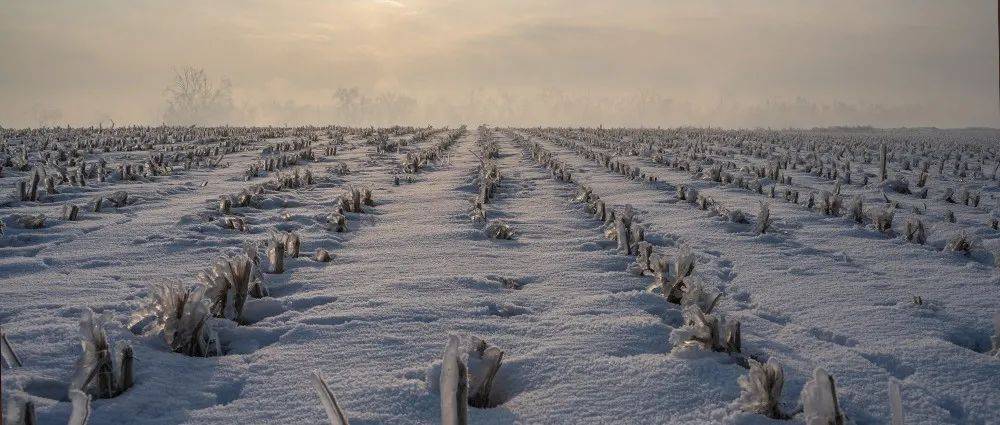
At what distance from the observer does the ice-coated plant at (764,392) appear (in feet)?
7.71

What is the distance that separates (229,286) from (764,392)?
2725 mm

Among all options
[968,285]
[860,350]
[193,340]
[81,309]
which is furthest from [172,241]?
[968,285]

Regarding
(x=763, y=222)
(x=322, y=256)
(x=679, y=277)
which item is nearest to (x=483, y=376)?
(x=679, y=277)

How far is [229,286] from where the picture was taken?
3.50m

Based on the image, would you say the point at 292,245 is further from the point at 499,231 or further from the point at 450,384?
the point at 450,384

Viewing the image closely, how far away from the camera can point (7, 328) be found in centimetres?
311

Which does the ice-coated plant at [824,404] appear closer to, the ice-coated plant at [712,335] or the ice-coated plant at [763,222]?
the ice-coated plant at [712,335]

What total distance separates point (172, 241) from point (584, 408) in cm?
452

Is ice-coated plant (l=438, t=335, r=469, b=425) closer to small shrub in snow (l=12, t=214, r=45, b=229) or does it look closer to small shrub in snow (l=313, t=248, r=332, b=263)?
small shrub in snow (l=313, t=248, r=332, b=263)

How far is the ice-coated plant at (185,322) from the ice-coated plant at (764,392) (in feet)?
7.54

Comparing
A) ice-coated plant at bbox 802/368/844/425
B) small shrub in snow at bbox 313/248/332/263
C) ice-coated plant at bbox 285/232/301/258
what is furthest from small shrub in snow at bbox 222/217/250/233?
ice-coated plant at bbox 802/368/844/425

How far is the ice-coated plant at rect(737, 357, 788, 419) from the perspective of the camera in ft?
7.71

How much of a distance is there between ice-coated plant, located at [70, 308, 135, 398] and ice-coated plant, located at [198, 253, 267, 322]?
2.86 ft

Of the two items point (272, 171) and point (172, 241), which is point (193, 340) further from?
point (272, 171)
